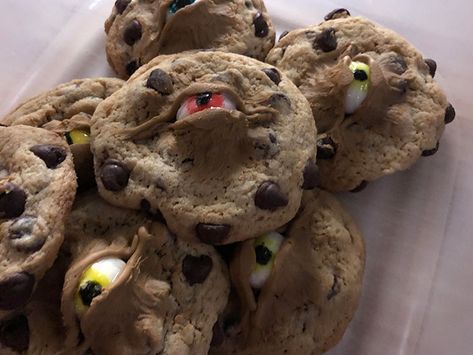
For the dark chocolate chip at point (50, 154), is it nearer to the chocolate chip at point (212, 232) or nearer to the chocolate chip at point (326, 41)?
the chocolate chip at point (212, 232)

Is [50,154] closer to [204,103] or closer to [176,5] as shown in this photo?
[204,103]

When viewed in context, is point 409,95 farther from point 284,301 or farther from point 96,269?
point 96,269


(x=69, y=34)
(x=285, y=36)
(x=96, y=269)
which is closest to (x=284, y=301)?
(x=96, y=269)

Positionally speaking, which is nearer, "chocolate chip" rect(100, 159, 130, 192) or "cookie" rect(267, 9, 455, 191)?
"chocolate chip" rect(100, 159, 130, 192)

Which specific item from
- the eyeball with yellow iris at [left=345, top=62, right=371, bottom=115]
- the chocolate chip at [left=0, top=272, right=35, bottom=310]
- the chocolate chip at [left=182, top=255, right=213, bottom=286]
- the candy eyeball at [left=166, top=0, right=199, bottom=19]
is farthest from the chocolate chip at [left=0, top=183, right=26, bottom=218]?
the eyeball with yellow iris at [left=345, top=62, right=371, bottom=115]

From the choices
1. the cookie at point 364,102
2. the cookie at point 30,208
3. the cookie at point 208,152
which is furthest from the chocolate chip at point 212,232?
the cookie at point 364,102

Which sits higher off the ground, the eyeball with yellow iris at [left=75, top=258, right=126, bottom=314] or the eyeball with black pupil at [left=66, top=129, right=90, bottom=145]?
the eyeball with black pupil at [left=66, top=129, right=90, bottom=145]

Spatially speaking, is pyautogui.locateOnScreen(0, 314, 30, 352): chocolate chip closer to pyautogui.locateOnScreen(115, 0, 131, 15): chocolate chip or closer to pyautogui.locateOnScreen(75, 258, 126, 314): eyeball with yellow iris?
pyautogui.locateOnScreen(75, 258, 126, 314): eyeball with yellow iris

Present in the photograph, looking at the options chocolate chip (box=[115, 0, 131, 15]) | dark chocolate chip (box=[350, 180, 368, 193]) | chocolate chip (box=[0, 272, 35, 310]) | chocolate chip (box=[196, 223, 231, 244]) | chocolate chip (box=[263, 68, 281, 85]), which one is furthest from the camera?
chocolate chip (box=[115, 0, 131, 15])
